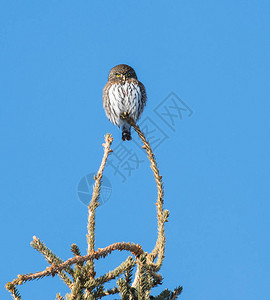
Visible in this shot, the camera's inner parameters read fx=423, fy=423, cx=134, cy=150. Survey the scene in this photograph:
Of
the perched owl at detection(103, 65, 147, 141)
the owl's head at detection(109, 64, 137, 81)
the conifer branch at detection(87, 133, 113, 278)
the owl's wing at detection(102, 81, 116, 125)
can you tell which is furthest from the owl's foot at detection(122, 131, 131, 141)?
the conifer branch at detection(87, 133, 113, 278)

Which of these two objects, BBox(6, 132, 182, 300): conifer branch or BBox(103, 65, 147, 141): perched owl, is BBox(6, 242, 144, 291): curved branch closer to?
BBox(6, 132, 182, 300): conifer branch

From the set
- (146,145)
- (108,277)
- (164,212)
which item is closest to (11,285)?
(108,277)

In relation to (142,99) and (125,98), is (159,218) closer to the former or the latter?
(125,98)

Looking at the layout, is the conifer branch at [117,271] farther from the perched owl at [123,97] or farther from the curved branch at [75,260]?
the perched owl at [123,97]

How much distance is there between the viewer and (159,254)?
7.08 feet

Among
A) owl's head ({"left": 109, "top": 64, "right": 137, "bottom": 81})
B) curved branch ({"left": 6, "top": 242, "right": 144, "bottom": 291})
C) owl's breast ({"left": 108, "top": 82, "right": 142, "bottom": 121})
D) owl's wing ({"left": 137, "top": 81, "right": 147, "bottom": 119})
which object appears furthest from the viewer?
owl's head ({"left": 109, "top": 64, "right": 137, "bottom": 81})

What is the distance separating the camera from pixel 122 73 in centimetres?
616

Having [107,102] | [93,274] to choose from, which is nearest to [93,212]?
[93,274]

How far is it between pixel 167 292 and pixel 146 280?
0.17 metres

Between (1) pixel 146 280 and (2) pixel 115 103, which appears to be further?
(2) pixel 115 103

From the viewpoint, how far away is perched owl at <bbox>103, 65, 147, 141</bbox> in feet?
18.9

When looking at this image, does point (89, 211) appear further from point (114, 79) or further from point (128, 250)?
point (114, 79)

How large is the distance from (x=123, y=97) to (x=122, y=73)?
0.57 metres

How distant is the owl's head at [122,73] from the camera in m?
6.12
